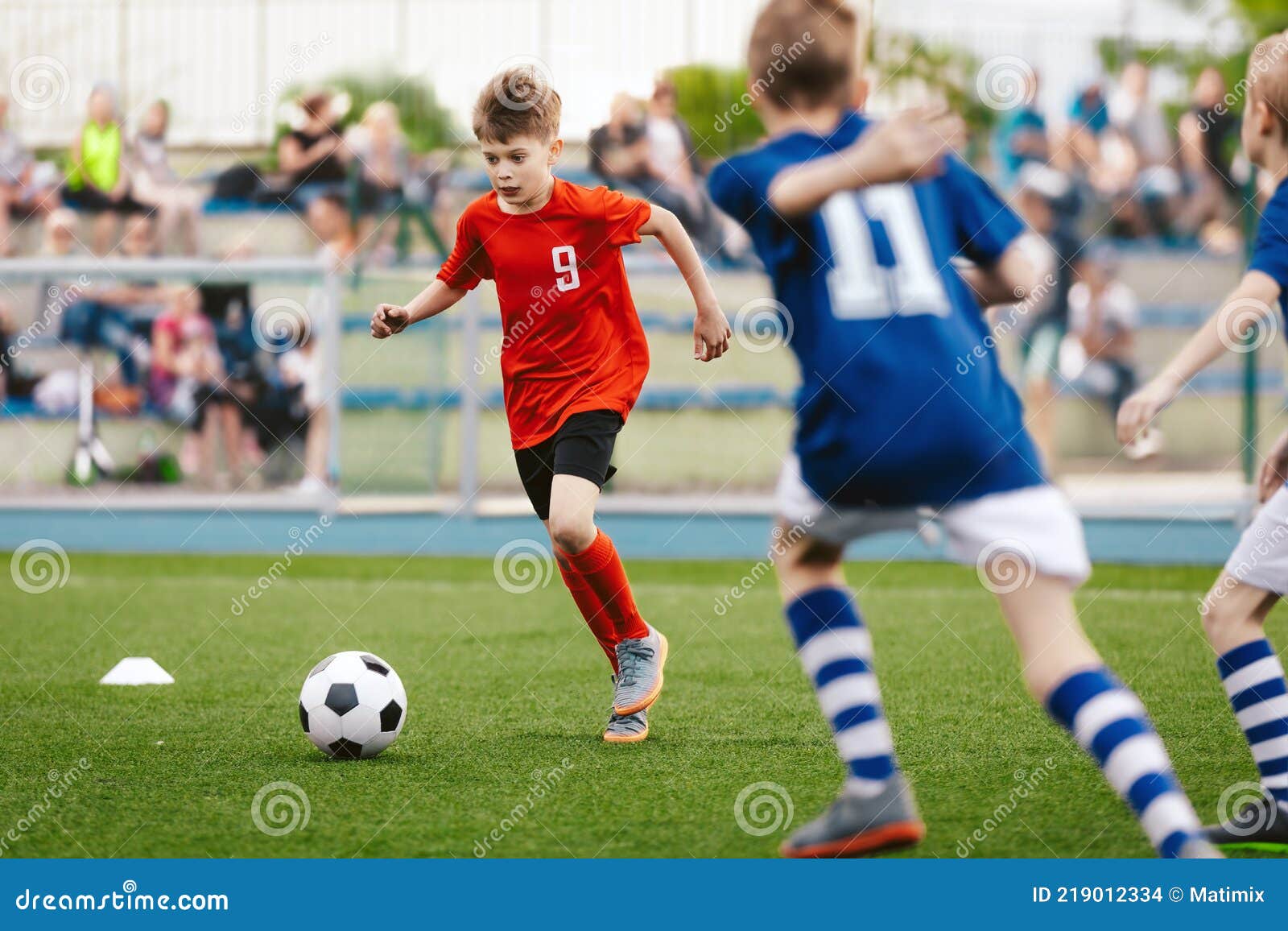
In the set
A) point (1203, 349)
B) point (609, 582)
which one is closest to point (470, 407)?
point (609, 582)

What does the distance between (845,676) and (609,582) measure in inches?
65.0

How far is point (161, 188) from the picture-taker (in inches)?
555

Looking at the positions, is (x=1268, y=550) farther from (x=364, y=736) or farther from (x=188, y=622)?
(x=188, y=622)

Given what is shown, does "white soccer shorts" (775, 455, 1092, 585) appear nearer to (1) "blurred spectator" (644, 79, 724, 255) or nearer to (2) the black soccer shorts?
(2) the black soccer shorts

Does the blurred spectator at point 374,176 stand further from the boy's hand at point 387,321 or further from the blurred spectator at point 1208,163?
the boy's hand at point 387,321

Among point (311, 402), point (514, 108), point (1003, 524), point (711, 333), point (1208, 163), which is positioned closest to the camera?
point (1003, 524)

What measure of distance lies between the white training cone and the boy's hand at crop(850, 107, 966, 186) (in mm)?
3928

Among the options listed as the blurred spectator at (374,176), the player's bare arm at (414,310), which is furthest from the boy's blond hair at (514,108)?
the blurred spectator at (374,176)

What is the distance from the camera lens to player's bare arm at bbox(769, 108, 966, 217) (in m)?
2.45

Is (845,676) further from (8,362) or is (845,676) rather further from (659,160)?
(8,362)

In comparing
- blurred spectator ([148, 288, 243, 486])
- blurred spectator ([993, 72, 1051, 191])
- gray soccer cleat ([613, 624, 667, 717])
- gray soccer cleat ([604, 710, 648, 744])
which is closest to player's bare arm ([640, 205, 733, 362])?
gray soccer cleat ([613, 624, 667, 717])

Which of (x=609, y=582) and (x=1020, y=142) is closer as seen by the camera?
(x=609, y=582)

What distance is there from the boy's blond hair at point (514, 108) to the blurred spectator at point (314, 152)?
963cm

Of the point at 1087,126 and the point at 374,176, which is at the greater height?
the point at 1087,126
